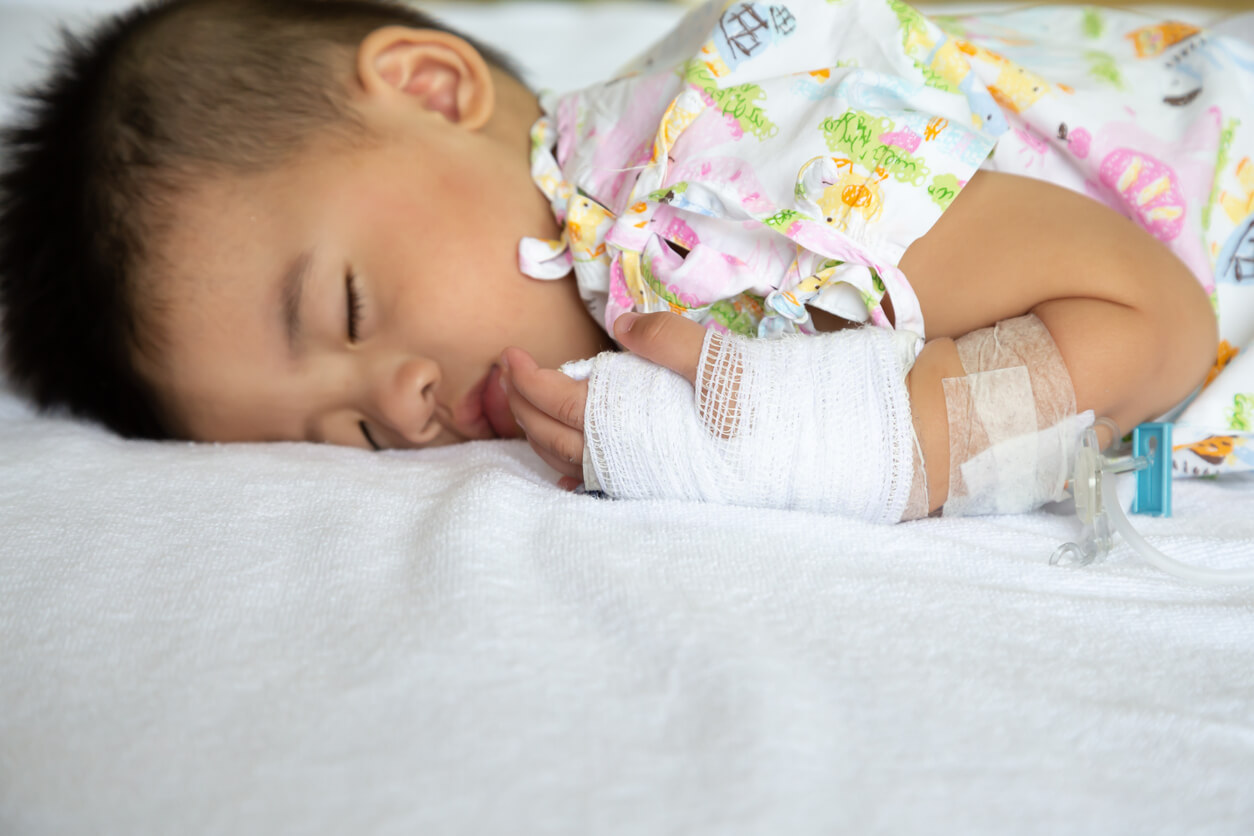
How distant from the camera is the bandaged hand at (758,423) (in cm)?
74

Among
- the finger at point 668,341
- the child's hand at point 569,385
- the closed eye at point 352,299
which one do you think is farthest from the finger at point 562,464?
the closed eye at point 352,299

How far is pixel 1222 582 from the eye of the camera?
0.72 m

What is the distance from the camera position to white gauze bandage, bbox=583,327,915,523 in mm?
743

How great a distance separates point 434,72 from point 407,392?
0.47 metres

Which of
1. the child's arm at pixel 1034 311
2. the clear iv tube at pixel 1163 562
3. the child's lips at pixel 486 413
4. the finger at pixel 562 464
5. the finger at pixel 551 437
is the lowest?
the child's lips at pixel 486 413

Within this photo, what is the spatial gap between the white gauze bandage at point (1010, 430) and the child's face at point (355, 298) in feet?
1.73

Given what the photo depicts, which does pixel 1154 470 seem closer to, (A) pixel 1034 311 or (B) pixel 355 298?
(A) pixel 1034 311

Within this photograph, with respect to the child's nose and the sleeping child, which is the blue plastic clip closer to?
the sleeping child

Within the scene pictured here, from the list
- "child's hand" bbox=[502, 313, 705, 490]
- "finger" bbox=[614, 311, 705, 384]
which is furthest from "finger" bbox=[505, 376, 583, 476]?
"finger" bbox=[614, 311, 705, 384]

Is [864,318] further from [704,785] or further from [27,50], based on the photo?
[27,50]

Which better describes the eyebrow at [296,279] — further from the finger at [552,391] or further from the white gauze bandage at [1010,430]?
the white gauze bandage at [1010,430]

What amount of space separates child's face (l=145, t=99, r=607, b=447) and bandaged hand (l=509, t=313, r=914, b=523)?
0.31 m

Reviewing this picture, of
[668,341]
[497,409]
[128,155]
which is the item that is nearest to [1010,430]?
[668,341]

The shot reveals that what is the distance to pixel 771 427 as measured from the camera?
748mm
